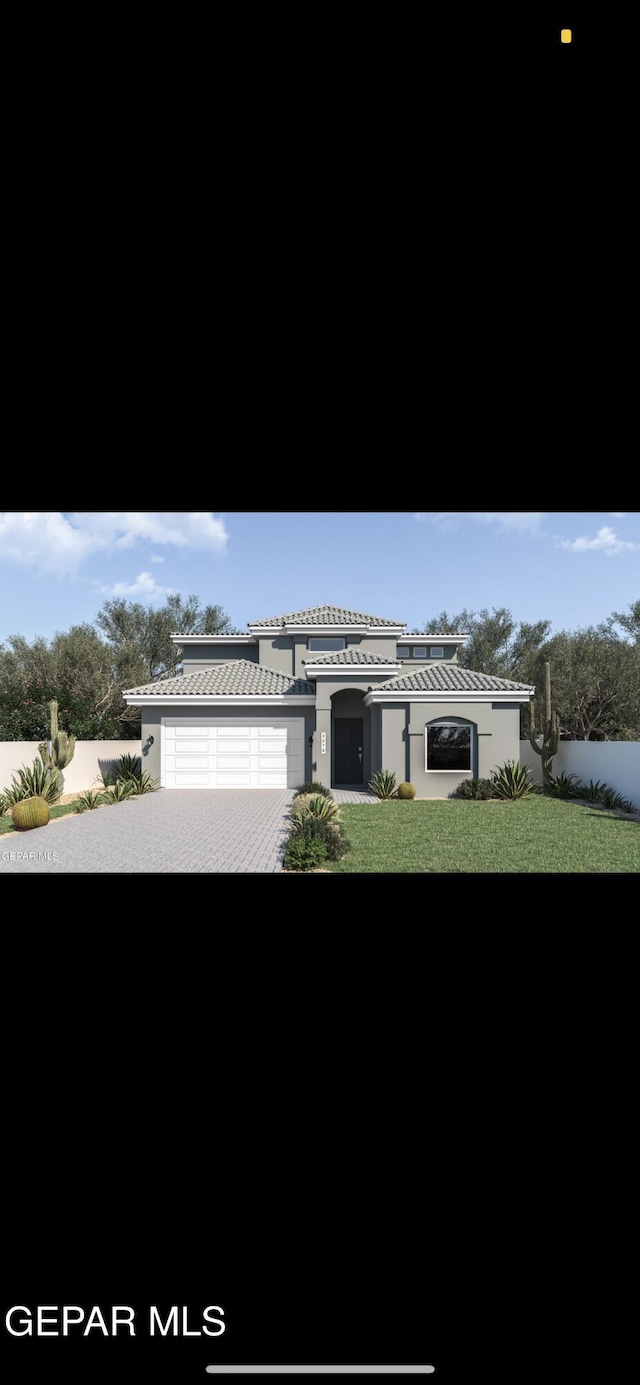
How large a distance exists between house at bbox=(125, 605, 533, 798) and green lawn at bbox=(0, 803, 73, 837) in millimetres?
2297

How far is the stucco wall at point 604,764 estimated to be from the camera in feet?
41.1

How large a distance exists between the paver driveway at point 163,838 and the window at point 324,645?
19.2 ft

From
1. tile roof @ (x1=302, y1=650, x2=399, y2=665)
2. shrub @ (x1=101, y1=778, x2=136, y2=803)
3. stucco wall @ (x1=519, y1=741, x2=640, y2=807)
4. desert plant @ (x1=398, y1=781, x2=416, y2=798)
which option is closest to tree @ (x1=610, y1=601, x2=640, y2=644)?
stucco wall @ (x1=519, y1=741, x2=640, y2=807)

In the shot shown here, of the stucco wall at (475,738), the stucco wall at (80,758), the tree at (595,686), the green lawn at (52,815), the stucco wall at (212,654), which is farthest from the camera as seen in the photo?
the tree at (595,686)

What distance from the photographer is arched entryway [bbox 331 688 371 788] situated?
15.4 m

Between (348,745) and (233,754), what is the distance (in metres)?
2.49

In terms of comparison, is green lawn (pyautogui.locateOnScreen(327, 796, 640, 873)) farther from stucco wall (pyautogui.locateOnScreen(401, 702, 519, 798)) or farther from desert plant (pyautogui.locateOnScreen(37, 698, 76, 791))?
desert plant (pyautogui.locateOnScreen(37, 698, 76, 791))

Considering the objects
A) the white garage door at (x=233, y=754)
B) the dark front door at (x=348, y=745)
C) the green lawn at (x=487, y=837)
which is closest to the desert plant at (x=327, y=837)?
the green lawn at (x=487, y=837)

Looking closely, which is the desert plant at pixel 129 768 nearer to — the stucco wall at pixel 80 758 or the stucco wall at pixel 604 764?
the stucco wall at pixel 80 758

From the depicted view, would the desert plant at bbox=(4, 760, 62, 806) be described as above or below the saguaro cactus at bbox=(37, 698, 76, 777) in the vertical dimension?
below
